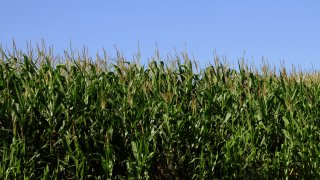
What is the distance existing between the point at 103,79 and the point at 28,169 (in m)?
1.96

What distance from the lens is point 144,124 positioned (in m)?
6.48

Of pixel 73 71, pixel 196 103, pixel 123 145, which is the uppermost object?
pixel 73 71

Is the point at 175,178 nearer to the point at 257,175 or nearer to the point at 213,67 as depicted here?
the point at 257,175

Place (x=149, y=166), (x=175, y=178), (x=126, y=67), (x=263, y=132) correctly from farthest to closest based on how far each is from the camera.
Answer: (x=126, y=67), (x=263, y=132), (x=175, y=178), (x=149, y=166)

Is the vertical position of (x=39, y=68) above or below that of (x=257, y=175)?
above

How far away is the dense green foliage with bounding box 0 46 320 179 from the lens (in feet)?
19.6

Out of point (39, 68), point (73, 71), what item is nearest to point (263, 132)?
point (73, 71)

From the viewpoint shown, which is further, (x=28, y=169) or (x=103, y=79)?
(x=103, y=79)

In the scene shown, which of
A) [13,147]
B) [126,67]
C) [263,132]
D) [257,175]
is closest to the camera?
[13,147]

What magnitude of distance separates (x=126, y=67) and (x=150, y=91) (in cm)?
80

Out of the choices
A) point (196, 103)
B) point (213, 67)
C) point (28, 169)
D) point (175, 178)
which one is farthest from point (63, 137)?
point (213, 67)

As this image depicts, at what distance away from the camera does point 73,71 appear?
7.23 meters

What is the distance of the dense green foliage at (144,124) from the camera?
19.6ft

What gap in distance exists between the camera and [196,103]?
24.4ft
